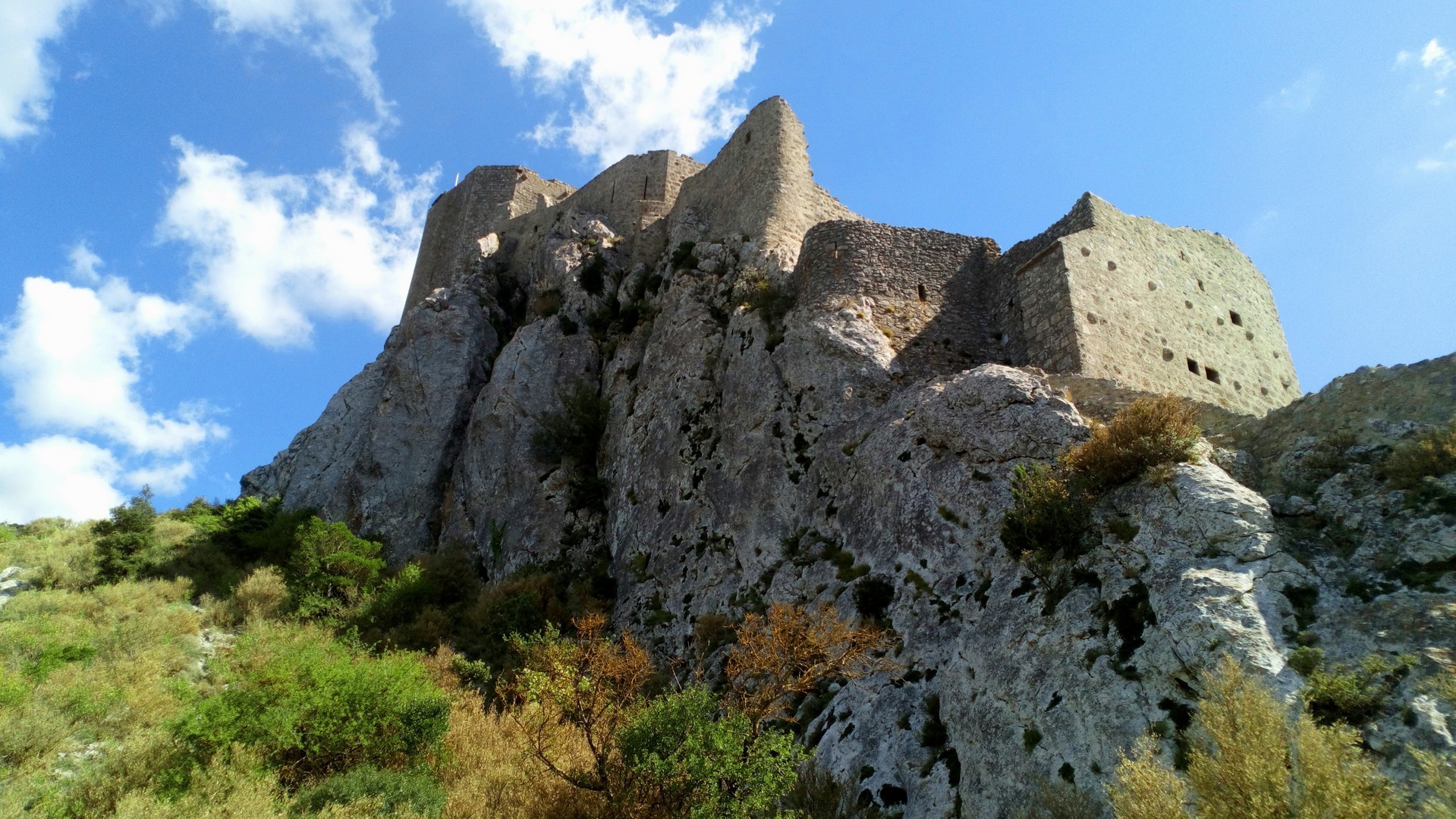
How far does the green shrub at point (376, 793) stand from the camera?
1052cm

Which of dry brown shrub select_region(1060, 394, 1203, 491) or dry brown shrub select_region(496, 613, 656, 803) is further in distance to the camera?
dry brown shrub select_region(1060, 394, 1203, 491)

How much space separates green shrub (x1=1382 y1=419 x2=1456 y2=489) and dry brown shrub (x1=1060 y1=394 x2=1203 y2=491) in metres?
1.97

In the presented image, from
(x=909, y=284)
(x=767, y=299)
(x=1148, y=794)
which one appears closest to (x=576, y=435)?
(x=767, y=299)

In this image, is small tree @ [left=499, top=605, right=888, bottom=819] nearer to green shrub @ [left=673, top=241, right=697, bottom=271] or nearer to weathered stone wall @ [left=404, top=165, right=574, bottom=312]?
green shrub @ [left=673, top=241, right=697, bottom=271]

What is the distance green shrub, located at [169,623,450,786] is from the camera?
37.3 feet

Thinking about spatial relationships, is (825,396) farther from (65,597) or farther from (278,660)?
(65,597)

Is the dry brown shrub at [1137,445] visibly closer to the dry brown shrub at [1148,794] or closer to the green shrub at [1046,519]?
the green shrub at [1046,519]

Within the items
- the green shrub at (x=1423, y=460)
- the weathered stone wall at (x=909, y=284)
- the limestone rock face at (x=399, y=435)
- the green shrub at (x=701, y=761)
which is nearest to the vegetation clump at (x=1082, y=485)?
the green shrub at (x=1423, y=460)

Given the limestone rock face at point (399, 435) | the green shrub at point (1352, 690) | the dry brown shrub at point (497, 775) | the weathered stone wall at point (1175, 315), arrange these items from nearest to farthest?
the green shrub at point (1352, 690) → the dry brown shrub at point (497, 775) → the weathered stone wall at point (1175, 315) → the limestone rock face at point (399, 435)

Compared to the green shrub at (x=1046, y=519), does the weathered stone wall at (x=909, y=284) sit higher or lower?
higher

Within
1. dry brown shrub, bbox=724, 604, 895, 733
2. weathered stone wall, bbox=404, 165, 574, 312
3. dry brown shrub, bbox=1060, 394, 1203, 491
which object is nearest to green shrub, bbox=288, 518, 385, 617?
dry brown shrub, bbox=724, 604, 895, 733

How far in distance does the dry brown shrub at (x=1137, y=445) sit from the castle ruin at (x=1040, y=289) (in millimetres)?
4159

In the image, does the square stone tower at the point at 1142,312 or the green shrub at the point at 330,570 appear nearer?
the square stone tower at the point at 1142,312

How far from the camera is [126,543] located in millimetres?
21750
